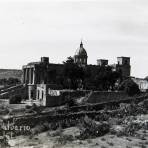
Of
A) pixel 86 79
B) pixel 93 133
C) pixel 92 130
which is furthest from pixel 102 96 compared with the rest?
pixel 93 133

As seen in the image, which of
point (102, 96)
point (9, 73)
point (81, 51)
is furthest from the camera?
point (9, 73)

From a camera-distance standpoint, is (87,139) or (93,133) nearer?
(87,139)

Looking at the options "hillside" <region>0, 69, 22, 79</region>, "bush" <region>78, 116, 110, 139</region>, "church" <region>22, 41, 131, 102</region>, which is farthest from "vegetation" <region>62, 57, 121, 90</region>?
"hillside" <region>0, 69, 22, 79</region>

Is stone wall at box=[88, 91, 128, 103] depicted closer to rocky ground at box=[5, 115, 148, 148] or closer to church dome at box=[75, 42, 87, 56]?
rocky ground at box=[5, 115, 148, 148]

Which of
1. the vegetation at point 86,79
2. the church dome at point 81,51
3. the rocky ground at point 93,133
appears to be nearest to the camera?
the rocky ground at point 93,133

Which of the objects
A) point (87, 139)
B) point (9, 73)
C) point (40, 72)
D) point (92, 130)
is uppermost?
point (9, 73)

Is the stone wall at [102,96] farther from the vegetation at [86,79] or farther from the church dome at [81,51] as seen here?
the church dome at [81,51]

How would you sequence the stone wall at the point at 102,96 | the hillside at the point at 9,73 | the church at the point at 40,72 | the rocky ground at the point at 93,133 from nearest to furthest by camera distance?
the rocky ground at the point at 93,133 < the stone wall at the point at 102,96 < the church at the point at 40,72 < the hillside at the point at 9,73

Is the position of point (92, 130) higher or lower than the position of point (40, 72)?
lower

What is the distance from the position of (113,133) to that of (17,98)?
3220 cm

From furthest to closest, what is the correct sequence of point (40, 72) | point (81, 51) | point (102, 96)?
point (81, 51) → point (40, 72) → point (102, 96)

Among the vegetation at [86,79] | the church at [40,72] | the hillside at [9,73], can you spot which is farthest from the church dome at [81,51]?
the hillside at [9,73]

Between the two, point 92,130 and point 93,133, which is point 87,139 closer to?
point 93,133

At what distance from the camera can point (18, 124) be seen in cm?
3822
